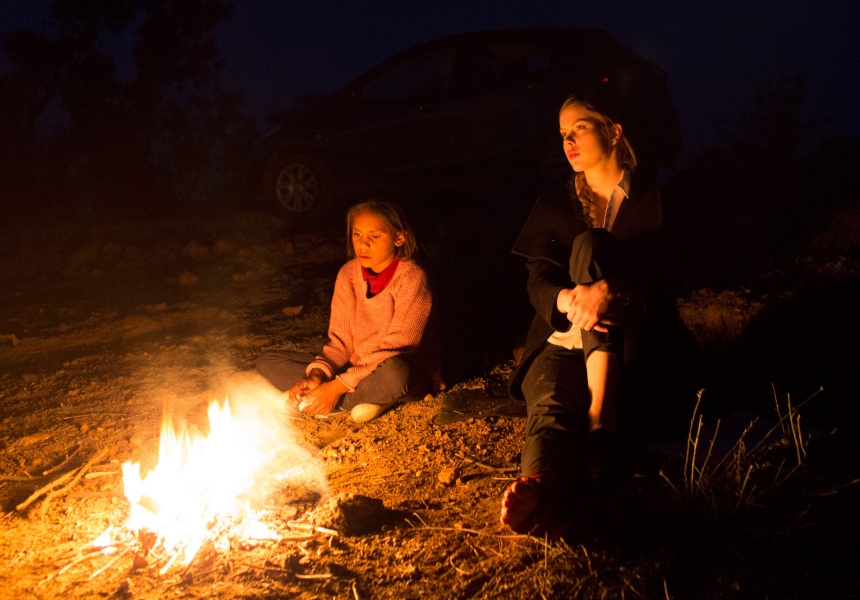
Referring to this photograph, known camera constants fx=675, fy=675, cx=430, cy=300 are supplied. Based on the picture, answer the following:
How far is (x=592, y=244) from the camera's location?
258 cm

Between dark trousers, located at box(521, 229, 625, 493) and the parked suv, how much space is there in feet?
16.2

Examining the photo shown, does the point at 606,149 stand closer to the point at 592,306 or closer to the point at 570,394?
the point at 592,306

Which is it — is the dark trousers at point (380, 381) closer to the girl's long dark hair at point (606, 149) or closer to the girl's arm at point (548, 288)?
the girl's arm at point (548, 288)

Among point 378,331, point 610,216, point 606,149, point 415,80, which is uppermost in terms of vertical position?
point 415,80

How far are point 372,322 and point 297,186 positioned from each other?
4.93 metres

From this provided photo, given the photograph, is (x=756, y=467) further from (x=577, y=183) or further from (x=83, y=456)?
(x=83, y=456)

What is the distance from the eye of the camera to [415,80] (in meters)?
7.73

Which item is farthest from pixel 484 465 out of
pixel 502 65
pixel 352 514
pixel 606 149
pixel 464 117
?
pixel 502 65

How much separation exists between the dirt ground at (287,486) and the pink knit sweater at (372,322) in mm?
317

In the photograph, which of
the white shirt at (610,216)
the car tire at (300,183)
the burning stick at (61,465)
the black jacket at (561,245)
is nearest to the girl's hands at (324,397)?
the black jacket at (561,245)

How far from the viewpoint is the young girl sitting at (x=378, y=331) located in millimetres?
3516

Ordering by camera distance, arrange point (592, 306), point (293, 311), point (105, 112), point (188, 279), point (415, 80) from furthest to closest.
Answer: point (105, 112) → point (415, 80) → point (188, 279) → point (293, 311) → point (592, 306)

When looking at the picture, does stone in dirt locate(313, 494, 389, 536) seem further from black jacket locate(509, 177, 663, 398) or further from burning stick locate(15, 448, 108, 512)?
burning stick locate(15, 448, 108, 512)

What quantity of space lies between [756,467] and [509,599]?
1014 millimetres
